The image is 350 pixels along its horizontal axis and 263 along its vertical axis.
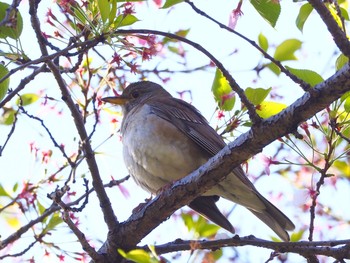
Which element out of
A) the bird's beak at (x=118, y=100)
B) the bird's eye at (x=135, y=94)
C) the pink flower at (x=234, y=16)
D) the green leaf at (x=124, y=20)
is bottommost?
the pink flower at (x=234, y=16)

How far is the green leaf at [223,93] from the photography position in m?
5.04

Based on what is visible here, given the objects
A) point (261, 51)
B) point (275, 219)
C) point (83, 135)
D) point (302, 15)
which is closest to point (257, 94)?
point (302, 15)

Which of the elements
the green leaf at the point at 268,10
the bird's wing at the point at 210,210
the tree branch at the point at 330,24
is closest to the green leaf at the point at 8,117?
the bird's wing at the point at 210,210

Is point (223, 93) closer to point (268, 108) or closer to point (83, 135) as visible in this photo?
point (268, 108)

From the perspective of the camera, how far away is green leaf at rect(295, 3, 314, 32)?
12.7ft

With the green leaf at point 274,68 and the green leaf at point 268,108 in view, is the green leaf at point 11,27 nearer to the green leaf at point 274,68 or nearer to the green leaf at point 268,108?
the green leaf at point 268,108

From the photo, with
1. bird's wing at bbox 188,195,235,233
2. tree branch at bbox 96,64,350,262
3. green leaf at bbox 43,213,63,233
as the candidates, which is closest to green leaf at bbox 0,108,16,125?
green leaf at bbox 43,213,63,233

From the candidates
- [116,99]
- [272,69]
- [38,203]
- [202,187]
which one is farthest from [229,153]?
[116,99]

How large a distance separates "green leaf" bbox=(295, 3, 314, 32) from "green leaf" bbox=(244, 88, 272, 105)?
0.75m

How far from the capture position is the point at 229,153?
13.1 ft

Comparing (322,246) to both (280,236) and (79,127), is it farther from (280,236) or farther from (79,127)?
(79,127)

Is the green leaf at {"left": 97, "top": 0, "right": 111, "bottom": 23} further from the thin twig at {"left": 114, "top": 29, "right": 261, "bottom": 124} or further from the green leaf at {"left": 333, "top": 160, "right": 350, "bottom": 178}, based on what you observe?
the green leaf at {"left": 333, "top": 160, "right": 350, "bottom": 178}

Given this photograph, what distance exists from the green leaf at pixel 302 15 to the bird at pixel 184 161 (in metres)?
1.75

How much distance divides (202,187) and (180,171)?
1.52 m
